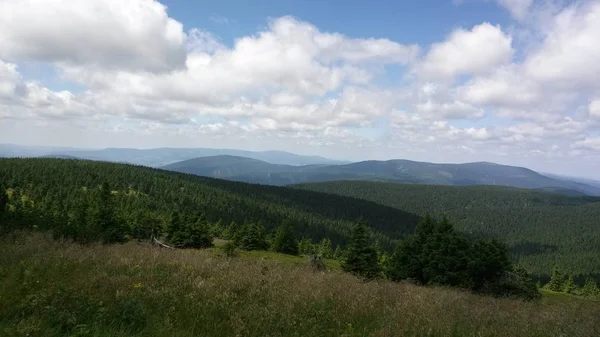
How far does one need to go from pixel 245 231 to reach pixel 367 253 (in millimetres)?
27542

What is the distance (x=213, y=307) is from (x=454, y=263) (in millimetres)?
29861

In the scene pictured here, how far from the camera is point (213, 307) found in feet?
18.4

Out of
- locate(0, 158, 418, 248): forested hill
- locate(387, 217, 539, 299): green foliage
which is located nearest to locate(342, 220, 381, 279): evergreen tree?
locate(387, 217, 539, 299): green foliage

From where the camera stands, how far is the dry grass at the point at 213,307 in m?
4.90

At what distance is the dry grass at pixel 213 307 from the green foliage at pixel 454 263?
1924 cm

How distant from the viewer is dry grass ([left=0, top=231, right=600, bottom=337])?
490cm

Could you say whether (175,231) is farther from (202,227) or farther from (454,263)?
(454,263)

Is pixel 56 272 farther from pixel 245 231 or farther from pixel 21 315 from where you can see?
pixel 245 231

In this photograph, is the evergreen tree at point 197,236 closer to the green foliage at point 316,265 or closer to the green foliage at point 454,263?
the green foliage at point 454,263

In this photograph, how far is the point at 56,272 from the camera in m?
6.91

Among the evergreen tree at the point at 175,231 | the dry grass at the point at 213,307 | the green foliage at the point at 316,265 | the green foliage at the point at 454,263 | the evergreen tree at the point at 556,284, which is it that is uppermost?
the dry grass at the point at 213,307

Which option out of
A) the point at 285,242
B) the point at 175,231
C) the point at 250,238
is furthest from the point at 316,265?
the point at 285,242

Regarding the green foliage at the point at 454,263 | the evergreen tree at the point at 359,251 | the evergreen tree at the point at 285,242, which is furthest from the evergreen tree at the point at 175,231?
the green foliage at the point at 454,263

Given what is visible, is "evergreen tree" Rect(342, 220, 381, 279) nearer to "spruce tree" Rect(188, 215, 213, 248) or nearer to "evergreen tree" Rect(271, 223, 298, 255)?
"spruce tree" Rect(188, 215, 213, 248)
